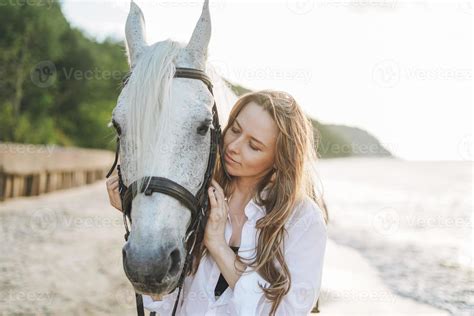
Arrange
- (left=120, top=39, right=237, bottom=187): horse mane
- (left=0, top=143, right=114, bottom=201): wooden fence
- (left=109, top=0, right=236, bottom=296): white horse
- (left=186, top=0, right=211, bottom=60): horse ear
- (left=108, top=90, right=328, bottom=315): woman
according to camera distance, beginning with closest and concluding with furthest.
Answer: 1. (left=109, top=0, right=236, bottom=296): white horse
2. (left=120, top=39, right=237, bottom=187): horse mane
3. (left=108, top=90, right=328, bottom=315): woman
4. (left=186, top=0, right=211, bottom=60): horse ear
5. (left=0, top=143, right=114, bottom=201): wooden fence

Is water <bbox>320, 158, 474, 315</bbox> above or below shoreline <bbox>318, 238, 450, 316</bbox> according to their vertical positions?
below

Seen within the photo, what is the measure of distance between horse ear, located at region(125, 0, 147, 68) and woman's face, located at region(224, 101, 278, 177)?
2.01 feet

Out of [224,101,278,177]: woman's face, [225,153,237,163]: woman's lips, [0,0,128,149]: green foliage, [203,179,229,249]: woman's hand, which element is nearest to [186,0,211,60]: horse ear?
[224,101,278,177]: woman's face

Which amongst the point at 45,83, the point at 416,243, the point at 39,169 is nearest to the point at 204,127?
the point at 416,243

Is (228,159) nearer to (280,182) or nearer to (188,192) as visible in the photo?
(280,182)

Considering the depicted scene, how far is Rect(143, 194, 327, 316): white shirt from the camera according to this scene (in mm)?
2492

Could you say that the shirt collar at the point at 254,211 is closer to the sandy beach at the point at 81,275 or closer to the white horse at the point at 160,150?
the white horse at the point at 160,150

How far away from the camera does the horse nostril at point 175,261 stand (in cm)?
225

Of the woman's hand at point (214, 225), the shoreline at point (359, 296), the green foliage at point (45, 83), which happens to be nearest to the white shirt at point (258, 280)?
the woman's hand at point (214, 225)

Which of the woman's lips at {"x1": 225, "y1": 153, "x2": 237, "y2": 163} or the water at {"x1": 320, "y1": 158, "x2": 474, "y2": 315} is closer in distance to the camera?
the woman's lips at {"x1": 225, "y1": 153, "x2": 237, "y2": 163}

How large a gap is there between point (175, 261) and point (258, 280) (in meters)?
0.46

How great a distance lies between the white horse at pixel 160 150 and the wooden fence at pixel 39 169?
12.1 m

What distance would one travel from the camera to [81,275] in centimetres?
804

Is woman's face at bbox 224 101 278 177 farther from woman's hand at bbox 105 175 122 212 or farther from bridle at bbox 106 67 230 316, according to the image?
woman's hand at bbox 105 175 122 212
